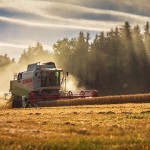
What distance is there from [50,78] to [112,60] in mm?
70845

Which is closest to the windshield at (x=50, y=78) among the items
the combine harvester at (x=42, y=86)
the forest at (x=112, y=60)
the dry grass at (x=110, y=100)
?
the combine harvester at (x=42, y=86)

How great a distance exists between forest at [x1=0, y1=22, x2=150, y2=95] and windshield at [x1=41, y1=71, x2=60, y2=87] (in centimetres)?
5931

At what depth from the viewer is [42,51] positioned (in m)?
148

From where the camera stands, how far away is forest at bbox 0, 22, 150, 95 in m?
112

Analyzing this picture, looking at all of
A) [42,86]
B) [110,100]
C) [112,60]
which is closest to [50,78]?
[42,86]

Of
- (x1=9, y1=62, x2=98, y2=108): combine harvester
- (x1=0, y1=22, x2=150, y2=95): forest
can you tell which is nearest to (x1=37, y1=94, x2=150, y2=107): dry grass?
(x1=9, y1=62, x2=98, y2=108): combine harvester

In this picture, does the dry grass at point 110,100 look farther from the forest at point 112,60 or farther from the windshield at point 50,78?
the forest at point 112,60

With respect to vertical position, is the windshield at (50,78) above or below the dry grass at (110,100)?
above

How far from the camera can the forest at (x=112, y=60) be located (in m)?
112

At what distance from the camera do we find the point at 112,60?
11575cm

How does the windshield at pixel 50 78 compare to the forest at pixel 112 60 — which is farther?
the forest at pixel 112 60

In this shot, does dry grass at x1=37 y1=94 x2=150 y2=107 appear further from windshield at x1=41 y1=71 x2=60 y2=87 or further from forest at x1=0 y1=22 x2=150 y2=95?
forest at x1=0 y1=22 x2=150 y2=95

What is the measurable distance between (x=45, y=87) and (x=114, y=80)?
6766 centimetres

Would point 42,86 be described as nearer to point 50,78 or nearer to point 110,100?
point 50,78
